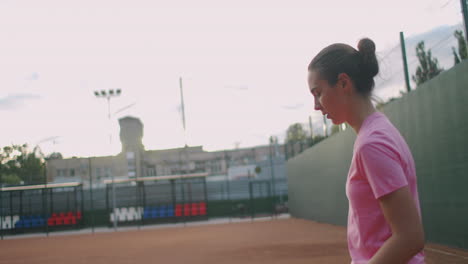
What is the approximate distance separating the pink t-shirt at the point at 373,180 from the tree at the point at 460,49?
7536 millimetres

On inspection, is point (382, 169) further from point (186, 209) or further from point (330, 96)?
point (186, 209)

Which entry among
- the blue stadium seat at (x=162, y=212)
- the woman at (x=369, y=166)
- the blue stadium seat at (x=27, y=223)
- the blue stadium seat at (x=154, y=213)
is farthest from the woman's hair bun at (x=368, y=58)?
the blue stadium seat at (x=27, y=223)

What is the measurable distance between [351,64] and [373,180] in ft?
1.14

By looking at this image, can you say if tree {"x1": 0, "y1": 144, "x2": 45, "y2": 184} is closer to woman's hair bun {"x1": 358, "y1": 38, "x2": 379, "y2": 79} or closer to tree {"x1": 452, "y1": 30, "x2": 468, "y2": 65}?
tree {"x1": 452, "y1": 30, "x2": 468, "y2": 65}

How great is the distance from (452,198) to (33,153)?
62339 mm

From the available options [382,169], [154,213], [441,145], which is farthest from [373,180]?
[154,213]

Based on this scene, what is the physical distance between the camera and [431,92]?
949 centimetres

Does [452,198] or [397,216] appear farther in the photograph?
[452,198]

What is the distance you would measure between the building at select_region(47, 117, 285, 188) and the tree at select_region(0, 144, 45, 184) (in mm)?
2636

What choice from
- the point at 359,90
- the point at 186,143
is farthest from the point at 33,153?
the point at 359,90

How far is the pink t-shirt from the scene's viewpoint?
1050 millimetres

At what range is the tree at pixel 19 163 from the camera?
194ft

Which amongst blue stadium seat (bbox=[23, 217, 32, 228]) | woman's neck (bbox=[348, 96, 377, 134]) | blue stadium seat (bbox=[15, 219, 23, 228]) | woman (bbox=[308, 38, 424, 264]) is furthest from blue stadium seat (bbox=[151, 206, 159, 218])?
woman's neck (bbox=[348, 96, 377, 134])

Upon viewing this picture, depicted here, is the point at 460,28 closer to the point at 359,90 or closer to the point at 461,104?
the point at 461,104
